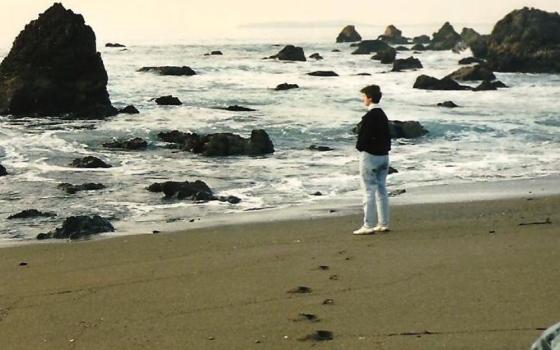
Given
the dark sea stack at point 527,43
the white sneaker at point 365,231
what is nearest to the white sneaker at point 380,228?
the white sneaker at point 365,231

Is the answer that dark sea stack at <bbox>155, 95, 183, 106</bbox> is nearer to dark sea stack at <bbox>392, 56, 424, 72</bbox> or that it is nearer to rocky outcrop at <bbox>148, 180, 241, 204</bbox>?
rocky outcrop at <bbox>148, 180, 241, 204</bbox>

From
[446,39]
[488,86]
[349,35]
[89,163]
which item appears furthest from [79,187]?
[349,35]

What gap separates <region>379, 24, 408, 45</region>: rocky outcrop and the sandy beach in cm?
10541

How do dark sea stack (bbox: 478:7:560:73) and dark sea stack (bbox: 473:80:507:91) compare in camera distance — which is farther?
dark sea stack (bbox: 478:7:560:73)

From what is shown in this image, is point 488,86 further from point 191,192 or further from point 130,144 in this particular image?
point 191,192

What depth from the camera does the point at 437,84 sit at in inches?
1490

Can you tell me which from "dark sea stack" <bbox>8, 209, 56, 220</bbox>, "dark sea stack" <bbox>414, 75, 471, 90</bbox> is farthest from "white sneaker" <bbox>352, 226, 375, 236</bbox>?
"dark sea stack" <bbox>414, 75, 471, 90</bbox>

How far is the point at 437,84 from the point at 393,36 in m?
78.5

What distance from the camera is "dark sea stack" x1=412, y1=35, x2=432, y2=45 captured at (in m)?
112

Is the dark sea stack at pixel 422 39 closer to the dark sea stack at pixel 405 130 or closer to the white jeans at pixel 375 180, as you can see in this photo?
the dark sea stack at pixel 405 130

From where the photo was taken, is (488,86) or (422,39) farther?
(422,39)

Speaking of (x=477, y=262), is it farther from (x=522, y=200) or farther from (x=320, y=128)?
(x=320, y=128)

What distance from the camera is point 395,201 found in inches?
401

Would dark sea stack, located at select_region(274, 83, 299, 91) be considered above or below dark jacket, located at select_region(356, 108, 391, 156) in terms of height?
below
